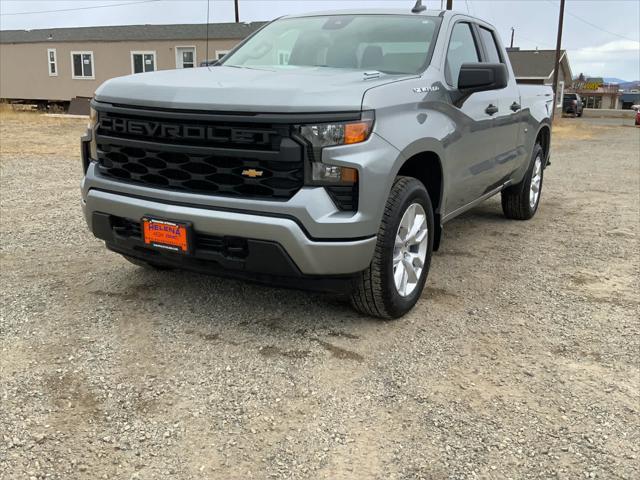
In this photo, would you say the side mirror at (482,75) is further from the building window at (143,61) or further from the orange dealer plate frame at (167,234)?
the building window at (143,61)

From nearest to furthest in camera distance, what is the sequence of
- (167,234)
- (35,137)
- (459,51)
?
(167,234)
(459,51)
(35,137)

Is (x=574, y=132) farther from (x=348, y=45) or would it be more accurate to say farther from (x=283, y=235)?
(x=283, y=235)

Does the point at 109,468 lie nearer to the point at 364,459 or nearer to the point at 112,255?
the point at 364,459

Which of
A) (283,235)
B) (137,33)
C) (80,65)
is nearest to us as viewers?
(283,235)

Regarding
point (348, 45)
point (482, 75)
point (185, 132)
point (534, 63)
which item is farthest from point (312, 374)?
point (534, 63)

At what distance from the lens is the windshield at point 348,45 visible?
4.42 m

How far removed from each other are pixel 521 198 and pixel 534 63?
44673 mm

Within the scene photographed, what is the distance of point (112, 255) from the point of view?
5.19m

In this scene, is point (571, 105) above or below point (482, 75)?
below

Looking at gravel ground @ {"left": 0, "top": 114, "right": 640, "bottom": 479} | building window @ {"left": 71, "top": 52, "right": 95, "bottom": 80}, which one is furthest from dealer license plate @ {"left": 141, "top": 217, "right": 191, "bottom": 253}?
building window @ {"left": 71, "top": 52, "right": 95, "bottom": 80}

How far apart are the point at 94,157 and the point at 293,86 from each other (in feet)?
4.65

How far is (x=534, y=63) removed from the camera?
47312 mm

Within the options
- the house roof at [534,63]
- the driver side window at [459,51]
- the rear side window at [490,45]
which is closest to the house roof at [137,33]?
the house roof at [534,63]

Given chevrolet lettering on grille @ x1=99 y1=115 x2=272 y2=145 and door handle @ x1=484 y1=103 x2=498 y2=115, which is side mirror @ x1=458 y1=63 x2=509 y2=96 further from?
chevrolet lettering on grille @ x1=99 y1=115 x2=272 y2=145
